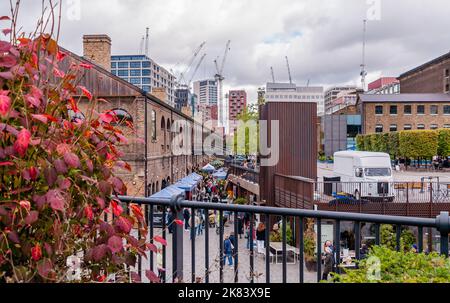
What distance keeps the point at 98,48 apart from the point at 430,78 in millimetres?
86888

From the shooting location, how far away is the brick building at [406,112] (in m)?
77.2

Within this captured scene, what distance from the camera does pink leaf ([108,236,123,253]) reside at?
2.40m

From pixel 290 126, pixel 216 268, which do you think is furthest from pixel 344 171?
pixel 216 268

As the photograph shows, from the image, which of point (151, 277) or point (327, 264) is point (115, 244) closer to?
point (151, 277)

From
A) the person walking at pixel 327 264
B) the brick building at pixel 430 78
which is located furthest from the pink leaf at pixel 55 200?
the brick building at pixel 430 78

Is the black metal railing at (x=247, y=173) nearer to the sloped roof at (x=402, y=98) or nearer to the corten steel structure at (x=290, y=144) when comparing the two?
the corten steel structure at (x=290, y=144)

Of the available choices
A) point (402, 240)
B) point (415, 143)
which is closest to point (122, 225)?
point (402, 240)

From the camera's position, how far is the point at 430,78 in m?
98.3

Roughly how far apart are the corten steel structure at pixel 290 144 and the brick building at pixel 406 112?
189ft

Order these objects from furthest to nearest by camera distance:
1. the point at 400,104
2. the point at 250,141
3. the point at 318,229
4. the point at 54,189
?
the point at 400,104 → the point at 250,141 → the point at 318,229 → the point at 54,189

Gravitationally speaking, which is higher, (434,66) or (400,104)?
(434,66)
